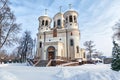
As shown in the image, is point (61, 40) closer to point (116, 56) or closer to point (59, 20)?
point (59, 20)

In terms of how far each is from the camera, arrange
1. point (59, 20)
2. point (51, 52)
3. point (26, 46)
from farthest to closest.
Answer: point (26, 46) < point (59, 20) < point (51, 52)

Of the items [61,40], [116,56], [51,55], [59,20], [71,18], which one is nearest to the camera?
[116,56]

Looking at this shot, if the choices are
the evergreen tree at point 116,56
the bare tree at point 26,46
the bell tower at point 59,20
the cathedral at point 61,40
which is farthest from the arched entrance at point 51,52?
the evergreen tree at point 116,56

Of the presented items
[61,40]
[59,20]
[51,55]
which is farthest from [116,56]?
[59,20]

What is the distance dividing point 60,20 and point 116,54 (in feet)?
103

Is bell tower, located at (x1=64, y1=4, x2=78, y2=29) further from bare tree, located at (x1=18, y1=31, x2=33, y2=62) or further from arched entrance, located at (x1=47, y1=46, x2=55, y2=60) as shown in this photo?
bare tree, located at (x1=18, y1=31, x2=33, y2=62)

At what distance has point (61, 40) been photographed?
128ft

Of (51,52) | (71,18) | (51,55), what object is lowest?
(51,55)

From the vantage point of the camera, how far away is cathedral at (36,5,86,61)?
121 ft

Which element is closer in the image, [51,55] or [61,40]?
[51,55]

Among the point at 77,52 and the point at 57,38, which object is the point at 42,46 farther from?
the point at 77,52

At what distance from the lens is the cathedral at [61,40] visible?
37.0 metres

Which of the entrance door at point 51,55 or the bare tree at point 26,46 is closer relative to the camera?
the entrance door at point 51,55

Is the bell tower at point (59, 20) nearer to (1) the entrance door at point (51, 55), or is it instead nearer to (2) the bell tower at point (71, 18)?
(2) the bell tower at point (71, 18)
